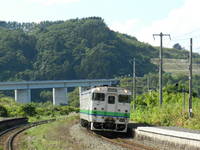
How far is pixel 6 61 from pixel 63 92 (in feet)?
202

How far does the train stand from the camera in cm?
2797

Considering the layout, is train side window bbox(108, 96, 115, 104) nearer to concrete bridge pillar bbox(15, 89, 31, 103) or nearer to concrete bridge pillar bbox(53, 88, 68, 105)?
concrete bridge pillar bbox(15, 89, 31, 103)

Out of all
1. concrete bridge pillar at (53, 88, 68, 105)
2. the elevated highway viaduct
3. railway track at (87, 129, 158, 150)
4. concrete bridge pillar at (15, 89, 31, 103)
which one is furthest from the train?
concrete bridge pillar at (53, 88, 68, 105)

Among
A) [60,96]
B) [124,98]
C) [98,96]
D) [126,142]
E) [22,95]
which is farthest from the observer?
[60,96]

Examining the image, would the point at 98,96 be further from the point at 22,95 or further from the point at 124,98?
the point at 22,95

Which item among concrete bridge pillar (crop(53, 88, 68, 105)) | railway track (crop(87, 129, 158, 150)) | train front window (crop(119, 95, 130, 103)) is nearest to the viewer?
railway track (crop(87, 129, 158, 150))

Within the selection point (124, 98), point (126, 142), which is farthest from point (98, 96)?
point (126, 142)

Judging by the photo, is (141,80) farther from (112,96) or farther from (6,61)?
(112,96)

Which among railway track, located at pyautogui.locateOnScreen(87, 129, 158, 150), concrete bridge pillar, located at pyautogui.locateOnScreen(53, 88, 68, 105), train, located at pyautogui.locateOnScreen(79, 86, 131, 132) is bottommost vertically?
concrete bridge pillar, located at pyautogui.locateOnScreen(53, 88, 68, 105)

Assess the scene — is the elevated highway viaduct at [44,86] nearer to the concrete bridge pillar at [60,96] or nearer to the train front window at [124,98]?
the concrete bridge pillar at [60,96]

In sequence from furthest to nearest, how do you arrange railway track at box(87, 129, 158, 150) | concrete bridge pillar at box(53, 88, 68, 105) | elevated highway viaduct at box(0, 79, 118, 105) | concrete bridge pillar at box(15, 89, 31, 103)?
concrete bridge pillar at box(53, 88, 68, 105) → concrete bridge pillar at box(15, 89, 31, 103) → elevated highway viaduct at box(0, 79, 118, 105) → railway track at box(87, 129, 158, 150)

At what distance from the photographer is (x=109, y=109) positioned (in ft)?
92.5

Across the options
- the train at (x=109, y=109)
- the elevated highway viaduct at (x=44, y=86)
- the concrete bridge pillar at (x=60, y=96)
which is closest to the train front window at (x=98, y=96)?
the train at (x=109, y=109)

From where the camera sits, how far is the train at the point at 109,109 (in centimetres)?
2797
